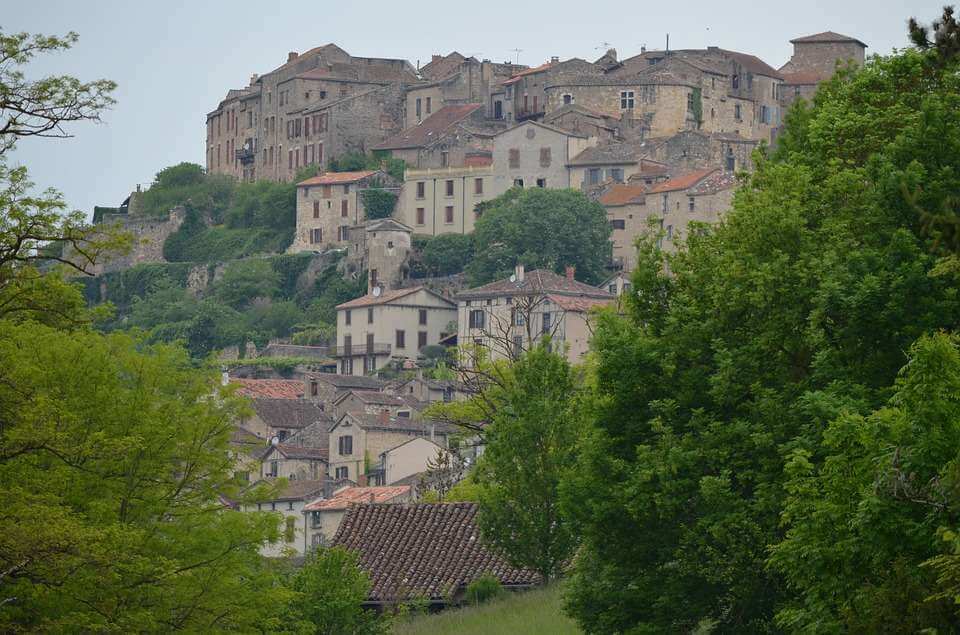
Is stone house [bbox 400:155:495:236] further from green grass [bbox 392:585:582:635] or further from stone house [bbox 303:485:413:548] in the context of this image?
green grass [bbox 392:585:582:635]

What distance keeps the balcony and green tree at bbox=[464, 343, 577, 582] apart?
80.1m

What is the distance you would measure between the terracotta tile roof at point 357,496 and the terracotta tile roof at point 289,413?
18.5m

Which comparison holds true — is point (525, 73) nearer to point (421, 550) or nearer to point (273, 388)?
point (273, 388)

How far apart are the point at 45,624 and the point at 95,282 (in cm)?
13243

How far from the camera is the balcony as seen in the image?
4941 inches

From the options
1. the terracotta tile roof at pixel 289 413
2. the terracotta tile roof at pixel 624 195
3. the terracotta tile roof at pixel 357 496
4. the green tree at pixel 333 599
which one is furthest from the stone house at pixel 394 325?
the green tree at pixel 333 599

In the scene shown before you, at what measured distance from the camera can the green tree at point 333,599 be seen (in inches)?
1623

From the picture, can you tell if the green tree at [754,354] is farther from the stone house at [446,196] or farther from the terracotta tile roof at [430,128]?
the terracotta tile roof at [430,128]

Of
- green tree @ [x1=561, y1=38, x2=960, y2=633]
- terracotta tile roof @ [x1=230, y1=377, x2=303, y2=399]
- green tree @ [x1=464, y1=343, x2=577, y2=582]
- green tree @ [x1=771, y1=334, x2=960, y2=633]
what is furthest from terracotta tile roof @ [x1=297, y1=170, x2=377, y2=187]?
green tree @ [x1=771, y1=334, x2=960, y2=633]

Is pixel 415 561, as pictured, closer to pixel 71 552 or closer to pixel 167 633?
pixel 167 633

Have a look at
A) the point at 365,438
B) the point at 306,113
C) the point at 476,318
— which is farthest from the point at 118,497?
the point at 306,113

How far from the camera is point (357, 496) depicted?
8762 centimetres

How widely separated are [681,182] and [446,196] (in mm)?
18508

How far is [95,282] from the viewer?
160 m
